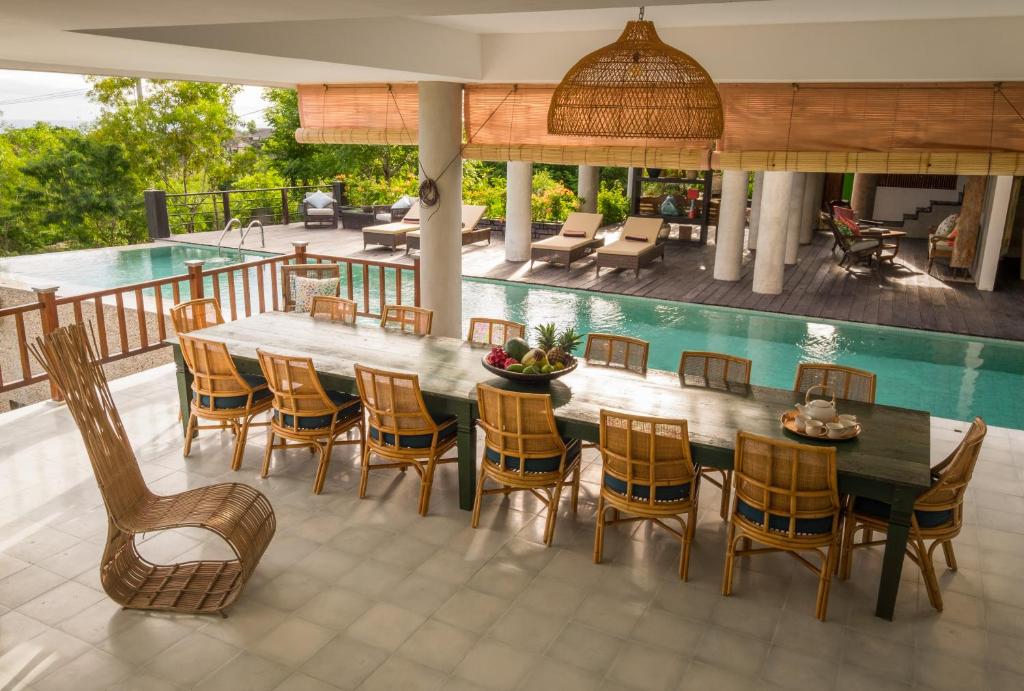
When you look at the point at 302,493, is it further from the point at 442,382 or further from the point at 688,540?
the point at 688,540

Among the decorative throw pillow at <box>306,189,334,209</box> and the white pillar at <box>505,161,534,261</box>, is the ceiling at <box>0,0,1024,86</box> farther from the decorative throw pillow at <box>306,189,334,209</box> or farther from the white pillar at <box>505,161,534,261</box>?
the decorative throw pillow at <box>306,189,334,209</box>

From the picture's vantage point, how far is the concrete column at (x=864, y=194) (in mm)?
19734

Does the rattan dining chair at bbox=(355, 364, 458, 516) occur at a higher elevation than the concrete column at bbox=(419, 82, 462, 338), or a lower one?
lower

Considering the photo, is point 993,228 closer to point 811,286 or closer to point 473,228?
point 811,286

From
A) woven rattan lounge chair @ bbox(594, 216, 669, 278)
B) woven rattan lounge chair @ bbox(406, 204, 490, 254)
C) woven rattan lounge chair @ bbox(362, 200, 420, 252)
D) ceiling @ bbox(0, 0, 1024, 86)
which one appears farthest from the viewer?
woven rattan lounge chair @ bbox(406, 204, 490, 254)

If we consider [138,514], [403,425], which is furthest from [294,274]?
[138,514]

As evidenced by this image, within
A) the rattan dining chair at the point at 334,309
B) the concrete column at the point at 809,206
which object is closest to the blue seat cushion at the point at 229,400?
the rattan dining chair at the point at 334,309

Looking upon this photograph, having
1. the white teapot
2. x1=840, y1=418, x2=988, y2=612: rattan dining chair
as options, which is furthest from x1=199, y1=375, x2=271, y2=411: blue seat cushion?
x1=840, y1=418, x2=988, y2=612: rattan dining chair

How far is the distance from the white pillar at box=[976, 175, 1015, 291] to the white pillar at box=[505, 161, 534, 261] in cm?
760

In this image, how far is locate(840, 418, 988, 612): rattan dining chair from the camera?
4066 millimetres

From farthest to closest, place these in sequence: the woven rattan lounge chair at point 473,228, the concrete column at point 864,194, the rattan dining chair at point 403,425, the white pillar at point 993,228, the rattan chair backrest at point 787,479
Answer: the concrete column at point 864,194 < the woven rattan lounge chair at point 473,228 < the white pillar at point 993,228 < the rattan dining chair at point 403,425 < the rattan chair backrest at point 787,479

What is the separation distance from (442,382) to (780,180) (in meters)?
8.66

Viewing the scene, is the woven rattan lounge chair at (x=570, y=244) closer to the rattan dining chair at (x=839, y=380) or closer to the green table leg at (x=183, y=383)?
the green table leg at (x=183, y=383)

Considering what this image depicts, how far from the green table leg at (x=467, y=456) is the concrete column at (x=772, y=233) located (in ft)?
27.9
